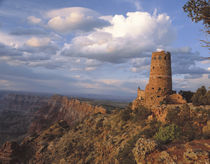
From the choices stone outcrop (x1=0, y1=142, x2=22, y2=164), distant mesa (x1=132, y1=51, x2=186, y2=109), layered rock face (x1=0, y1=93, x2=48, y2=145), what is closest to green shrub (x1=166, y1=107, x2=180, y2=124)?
distant mesa (x1=132, y1=51, x2=186, y2=109)

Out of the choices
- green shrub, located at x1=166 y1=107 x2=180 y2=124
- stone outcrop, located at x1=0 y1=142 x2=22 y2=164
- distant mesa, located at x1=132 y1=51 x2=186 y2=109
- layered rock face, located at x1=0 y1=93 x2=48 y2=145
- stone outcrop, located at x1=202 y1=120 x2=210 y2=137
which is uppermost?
distant mesa, located at x1=132 y1=51 x2=186 y2=109

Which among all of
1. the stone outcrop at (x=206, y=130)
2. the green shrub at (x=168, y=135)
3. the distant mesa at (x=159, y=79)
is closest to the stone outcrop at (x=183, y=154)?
the stone outcrop at (x=206, y=130)

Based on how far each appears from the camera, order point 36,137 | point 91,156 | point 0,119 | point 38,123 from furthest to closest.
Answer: point 0,119 < point 38,123 < point 36,137 < point 91,156

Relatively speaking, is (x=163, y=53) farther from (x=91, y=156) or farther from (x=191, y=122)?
(x=91, y=156)

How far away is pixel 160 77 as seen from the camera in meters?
24.2

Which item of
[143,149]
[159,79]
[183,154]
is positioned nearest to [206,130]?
[183,154]

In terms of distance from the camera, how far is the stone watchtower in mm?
23705

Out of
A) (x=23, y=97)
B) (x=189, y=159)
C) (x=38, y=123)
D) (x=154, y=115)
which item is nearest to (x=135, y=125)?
(x=154, y=115)

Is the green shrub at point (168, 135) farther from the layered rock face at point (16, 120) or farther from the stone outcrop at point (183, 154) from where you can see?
the layered rock face at point (16, 120)

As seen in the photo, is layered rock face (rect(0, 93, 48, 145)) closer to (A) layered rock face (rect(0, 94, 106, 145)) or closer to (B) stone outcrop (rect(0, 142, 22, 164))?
(A) layered rock face (rect(0, 94, 106, 145))

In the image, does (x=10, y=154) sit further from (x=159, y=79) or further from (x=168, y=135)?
(x=159, y=79)

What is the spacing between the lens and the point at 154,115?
19984 millimetres

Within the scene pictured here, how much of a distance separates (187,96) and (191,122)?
39.8 ft

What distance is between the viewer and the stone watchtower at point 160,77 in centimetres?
2370
